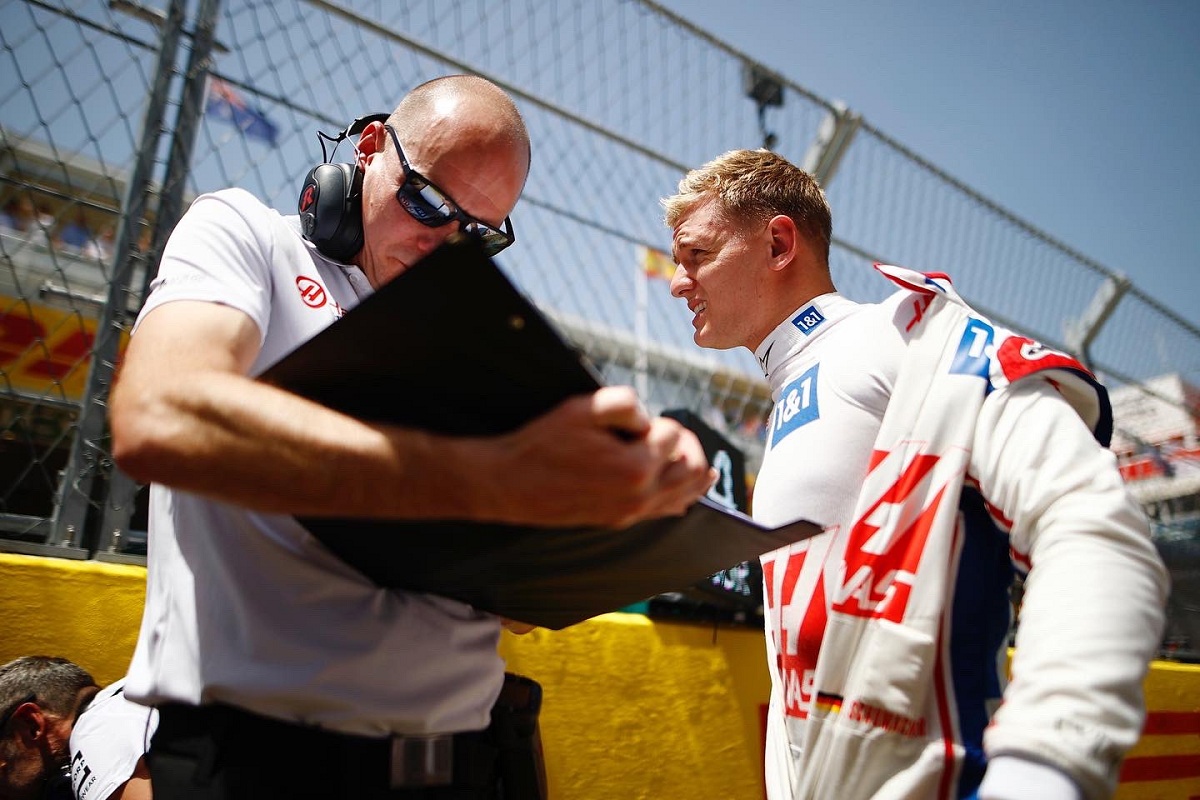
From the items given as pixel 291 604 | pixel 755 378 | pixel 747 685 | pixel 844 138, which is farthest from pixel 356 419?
pixel 844 138

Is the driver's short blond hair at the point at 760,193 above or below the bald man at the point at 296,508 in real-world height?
above

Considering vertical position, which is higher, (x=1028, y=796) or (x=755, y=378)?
(x=755, y=378)

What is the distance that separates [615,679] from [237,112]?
2091 millimetres

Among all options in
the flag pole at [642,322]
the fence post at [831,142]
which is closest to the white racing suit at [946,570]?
the flag pole at [642,322]

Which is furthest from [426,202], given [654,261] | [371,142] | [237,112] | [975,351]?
[654,261]

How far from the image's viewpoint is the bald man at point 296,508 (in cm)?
67

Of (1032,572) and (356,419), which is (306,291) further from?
(1032,572)

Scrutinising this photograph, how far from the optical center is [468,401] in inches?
27.5

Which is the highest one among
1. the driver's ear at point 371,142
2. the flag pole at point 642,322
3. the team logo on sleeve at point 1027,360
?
the flag pole at point 642,322

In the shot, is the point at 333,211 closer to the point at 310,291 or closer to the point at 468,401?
the point at 310,291

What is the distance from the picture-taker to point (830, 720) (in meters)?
1.24

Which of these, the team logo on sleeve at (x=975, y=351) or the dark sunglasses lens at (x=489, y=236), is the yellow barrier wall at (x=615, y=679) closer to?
the dark sunglasses lens at (x=489, y=236)

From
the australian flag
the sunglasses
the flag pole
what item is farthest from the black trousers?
the flag pole

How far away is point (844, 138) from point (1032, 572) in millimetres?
3248
